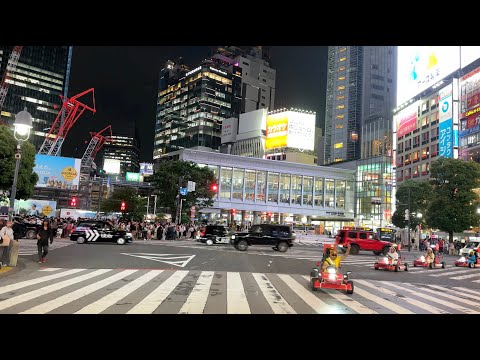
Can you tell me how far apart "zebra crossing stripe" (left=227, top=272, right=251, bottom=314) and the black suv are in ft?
47.3

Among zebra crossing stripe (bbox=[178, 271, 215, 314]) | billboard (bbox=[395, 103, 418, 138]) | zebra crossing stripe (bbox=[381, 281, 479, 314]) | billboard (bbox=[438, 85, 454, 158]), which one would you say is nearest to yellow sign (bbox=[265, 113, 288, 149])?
billboard (bbox=[395, 103, 418, 138])

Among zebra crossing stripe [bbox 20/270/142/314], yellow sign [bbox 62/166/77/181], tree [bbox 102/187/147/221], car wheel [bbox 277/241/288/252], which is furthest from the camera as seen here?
tree [bbox 102/187/147/221]

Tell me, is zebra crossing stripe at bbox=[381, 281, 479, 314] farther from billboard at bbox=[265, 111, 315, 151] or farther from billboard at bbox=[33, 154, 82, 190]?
billboard at bbox=[265, 111, 315, 151]

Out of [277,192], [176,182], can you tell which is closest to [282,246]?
[176,182]

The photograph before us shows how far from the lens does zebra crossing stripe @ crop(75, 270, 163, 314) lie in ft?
25.3

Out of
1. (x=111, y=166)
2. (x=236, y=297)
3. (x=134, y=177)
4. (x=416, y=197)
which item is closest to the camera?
(x=236, y=297)

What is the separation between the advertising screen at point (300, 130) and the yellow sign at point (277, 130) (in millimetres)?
1153

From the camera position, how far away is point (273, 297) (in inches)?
397

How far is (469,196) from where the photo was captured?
136ft

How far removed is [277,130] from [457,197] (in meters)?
58.2

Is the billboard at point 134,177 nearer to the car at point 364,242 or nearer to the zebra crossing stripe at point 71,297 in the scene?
the car at point 364,242

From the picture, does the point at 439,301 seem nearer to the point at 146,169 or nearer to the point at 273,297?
the point at 273,297

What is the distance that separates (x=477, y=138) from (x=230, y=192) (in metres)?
52.8
